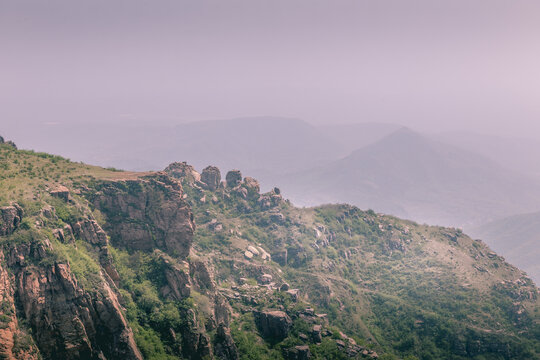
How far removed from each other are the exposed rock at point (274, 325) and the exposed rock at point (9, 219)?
49.9 m

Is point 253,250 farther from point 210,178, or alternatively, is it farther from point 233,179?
point 233,179

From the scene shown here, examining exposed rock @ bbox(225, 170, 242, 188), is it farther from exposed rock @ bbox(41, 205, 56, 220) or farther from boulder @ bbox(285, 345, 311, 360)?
exposed rock @ bbox(41, 205, 56, 220)

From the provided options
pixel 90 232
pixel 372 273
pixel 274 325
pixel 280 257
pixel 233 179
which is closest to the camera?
pixel 90 232

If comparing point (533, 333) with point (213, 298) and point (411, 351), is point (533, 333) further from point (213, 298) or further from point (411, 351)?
point (213, 298)

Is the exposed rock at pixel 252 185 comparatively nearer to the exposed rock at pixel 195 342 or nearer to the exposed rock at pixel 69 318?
the exposed rock at pixel 195 342

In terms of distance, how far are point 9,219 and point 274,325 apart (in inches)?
2073

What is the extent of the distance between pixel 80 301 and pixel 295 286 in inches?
3041

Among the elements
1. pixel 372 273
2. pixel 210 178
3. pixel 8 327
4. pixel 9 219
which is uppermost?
pixel 9 219

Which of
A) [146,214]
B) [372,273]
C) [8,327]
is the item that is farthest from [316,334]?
[372,273]

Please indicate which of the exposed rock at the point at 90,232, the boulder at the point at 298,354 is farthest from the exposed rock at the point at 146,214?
the boulder at the point at 298,354

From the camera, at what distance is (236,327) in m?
83.8

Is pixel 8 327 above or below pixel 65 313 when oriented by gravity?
above

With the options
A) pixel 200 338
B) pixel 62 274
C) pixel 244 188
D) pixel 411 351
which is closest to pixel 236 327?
pixel 200 338

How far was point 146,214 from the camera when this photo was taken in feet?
273
